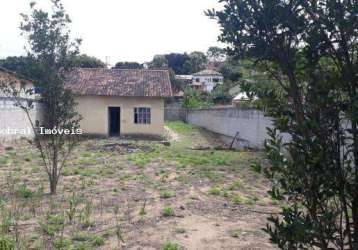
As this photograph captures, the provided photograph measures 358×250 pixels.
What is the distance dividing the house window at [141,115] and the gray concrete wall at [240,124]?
4.14m

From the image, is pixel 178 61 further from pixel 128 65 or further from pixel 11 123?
pixel 11 123

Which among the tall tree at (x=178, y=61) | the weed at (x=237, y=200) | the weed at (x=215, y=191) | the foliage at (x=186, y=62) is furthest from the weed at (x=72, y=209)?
the tall tree at (x=178, y=61)

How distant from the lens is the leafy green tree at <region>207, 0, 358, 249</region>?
2193 mm

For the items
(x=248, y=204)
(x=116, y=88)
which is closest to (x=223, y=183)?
(x=248, y=204)

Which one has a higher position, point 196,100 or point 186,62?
point 186,62

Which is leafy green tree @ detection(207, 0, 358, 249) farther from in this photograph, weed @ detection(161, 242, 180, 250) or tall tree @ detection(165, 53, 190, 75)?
tall tree @ detection(165, 53, 190, 75)

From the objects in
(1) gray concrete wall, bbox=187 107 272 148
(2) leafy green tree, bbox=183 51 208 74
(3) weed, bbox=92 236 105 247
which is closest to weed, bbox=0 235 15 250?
(3) weed, bbox=92 236 105 247

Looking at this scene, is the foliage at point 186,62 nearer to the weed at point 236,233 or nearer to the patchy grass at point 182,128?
the patchy grass at point 182,128

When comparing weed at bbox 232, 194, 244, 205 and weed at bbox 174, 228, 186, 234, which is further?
weed at bbox 232, 194, 244, 205

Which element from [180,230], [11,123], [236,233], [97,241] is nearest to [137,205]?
[180,230]

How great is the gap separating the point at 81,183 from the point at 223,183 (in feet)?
10.2

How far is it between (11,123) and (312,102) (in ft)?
52.3

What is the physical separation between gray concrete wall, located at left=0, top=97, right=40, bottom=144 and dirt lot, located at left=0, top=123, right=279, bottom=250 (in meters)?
3.89

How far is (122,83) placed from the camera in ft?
74.4
